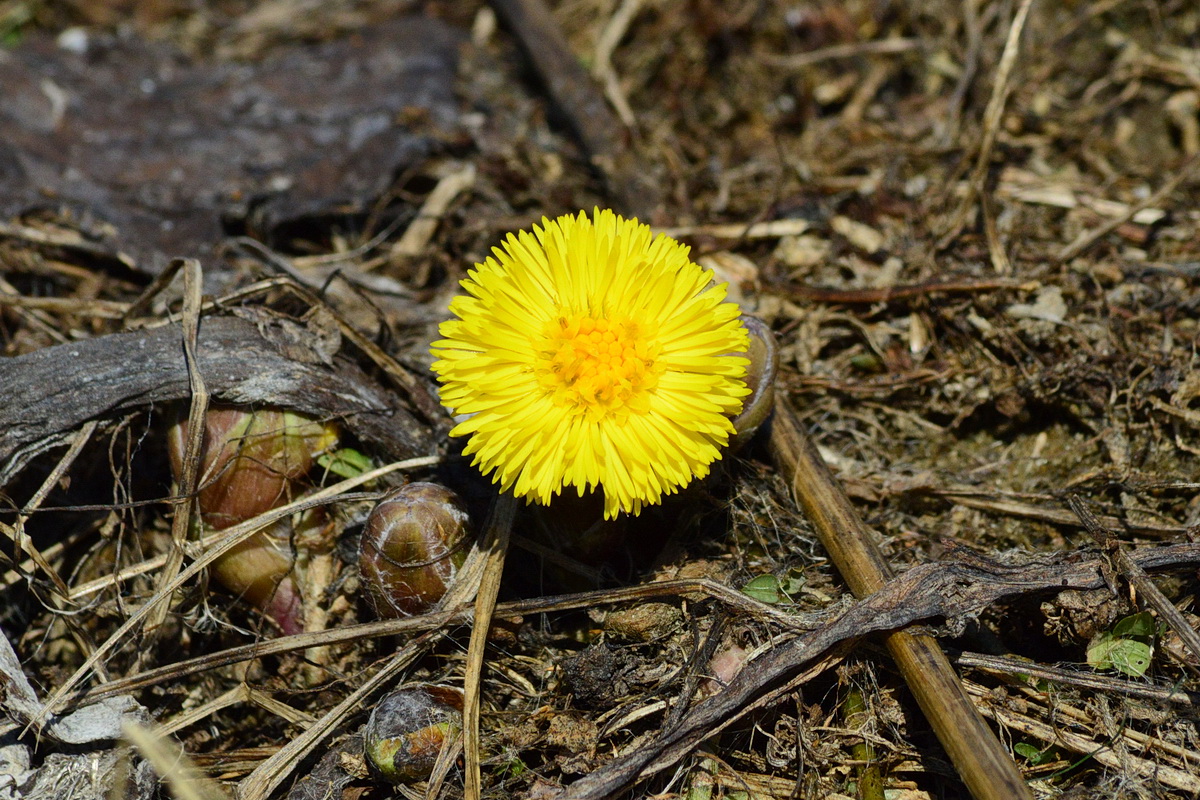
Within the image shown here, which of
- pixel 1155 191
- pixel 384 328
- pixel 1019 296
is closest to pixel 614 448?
pixel 384 328

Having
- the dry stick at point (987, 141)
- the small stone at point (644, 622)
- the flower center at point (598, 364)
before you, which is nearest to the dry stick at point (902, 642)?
the small stone at point (644, 622)

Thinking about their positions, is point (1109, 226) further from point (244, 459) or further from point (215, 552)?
point (215, 552)

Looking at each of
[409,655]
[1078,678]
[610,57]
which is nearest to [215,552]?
[409,655]

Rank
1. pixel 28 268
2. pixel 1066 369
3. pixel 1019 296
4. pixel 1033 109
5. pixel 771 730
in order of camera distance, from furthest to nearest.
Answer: pixel 1033 109 → pixel 28 268 → pixel 1019 296 → pixel 1066 369 → pixel 771 730

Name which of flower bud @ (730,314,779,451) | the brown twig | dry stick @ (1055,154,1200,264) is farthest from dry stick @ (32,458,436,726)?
dry stick @ (1055,154,1200,264)

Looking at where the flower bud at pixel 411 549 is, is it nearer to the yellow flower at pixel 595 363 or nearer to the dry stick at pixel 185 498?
the yellow flower at pixel 595 363

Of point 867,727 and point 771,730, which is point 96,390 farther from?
point 867,727
